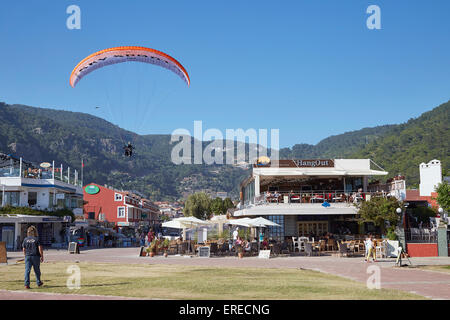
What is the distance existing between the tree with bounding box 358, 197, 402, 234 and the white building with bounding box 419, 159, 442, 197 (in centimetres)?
1732

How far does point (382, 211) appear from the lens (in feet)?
84.1

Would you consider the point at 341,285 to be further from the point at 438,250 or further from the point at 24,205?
the point at 24,205

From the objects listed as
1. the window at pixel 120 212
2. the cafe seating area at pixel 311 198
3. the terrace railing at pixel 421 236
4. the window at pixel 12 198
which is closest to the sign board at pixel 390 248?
the terrace railing at pixel 421 236

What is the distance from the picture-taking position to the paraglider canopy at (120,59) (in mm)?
25619

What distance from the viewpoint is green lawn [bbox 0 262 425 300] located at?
10.6 metres

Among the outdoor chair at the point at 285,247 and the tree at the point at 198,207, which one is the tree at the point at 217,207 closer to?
the tree at the point at 198,207

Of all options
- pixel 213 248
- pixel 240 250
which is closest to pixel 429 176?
pixel 240 250

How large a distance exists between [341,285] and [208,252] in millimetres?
14113

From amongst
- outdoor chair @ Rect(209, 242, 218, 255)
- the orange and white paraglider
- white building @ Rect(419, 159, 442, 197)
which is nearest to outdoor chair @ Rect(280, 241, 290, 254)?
outdoor chair @ Rect(209, 242, 218, 255)

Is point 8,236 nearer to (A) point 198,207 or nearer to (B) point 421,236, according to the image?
(B) point 421,236

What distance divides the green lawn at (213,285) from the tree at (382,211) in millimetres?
11273

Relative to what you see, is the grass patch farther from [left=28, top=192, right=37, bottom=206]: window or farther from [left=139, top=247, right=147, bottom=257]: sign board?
[left=28, top=192, right=37, bottom=206]: window

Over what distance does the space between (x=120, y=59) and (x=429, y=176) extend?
98.5 ft
